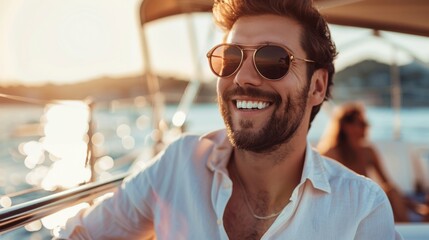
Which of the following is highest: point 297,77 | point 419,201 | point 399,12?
point 399,12

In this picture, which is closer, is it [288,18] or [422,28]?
[288,18]

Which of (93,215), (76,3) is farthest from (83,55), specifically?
(93,215)

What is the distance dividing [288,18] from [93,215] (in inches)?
33.7

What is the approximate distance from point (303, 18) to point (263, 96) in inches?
11.7

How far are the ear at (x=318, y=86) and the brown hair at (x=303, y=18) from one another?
0.02 m

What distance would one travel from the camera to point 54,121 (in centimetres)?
350

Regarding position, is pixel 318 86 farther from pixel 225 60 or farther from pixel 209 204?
pixel 209 204

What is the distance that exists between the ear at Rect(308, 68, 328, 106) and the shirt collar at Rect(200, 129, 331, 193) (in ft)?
0.49

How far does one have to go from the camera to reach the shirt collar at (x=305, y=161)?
4.61ft

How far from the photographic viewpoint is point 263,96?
1421mm

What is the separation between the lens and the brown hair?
149 cm

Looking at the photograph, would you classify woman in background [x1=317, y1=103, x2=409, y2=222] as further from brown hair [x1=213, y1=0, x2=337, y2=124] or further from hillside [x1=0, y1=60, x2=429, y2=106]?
hillside [x1=0, y1=60, x2=429, y2=106]

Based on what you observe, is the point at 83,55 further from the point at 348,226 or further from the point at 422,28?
the point at 348,226

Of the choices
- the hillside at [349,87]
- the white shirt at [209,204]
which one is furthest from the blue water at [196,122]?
the white shirt at [209,204]
